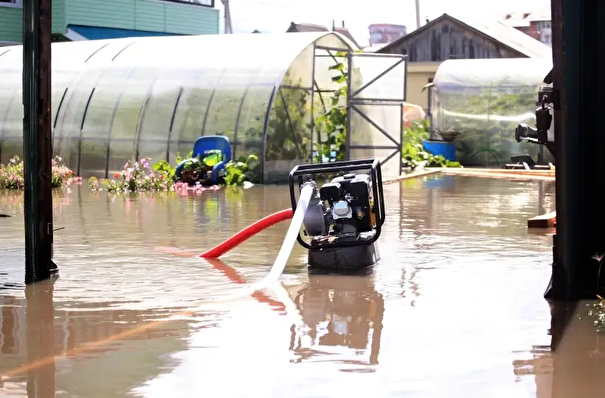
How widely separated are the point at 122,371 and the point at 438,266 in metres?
4.96

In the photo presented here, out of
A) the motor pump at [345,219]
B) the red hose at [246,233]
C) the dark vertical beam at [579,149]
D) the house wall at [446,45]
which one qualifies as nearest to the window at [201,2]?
the house wall at [446,45]

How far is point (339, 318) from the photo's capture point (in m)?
7.99

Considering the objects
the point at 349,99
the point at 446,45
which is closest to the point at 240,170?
the point at 349,99

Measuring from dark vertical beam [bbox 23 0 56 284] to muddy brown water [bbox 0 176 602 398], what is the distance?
12.8 inches

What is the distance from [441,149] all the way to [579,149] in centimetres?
2496

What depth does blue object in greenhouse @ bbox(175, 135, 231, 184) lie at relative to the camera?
22984 mm

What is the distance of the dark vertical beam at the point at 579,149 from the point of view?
865 centimetres

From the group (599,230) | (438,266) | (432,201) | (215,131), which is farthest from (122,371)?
(215,131)

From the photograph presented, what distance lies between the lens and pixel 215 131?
24.5m

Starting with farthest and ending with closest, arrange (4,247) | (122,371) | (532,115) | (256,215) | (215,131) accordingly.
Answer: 1. (532,115)
2. (215,131)
3. (256,215)
4. (4,247)
5. (122,371)

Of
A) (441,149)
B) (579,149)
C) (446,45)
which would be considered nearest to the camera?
(579,149)

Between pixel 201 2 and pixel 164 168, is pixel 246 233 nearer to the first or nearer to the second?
pixel 164 168

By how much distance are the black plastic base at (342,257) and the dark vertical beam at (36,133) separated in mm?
2500

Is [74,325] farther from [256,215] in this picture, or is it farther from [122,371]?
[256,215]
